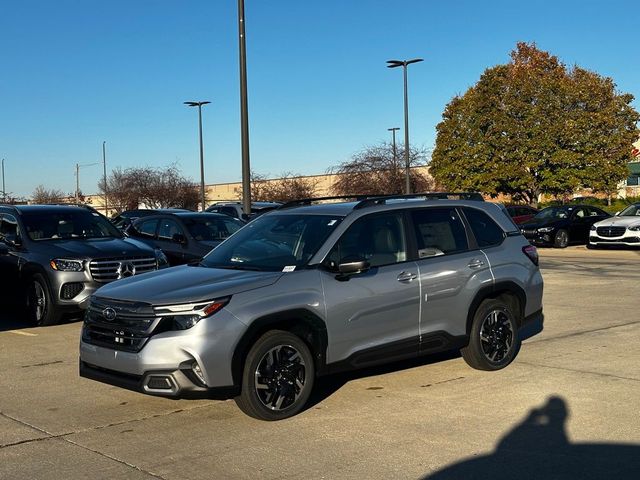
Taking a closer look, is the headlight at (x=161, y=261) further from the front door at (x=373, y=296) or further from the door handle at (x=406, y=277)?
the door handle at (x=406, y=277)

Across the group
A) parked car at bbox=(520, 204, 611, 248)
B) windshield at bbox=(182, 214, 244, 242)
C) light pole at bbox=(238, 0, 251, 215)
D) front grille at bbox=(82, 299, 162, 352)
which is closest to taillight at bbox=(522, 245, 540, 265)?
front grille at bbox=(82, 299, 162, 352)

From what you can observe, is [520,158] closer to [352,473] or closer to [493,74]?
[493,74]

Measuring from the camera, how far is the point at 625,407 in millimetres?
6352

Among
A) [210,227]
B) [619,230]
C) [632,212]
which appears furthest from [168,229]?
[632,212]

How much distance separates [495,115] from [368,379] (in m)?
38.2

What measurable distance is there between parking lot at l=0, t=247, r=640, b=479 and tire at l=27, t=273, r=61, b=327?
74.0 inches

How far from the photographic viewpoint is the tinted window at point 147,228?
15477 mm

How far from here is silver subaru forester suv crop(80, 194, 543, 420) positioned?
5.81 meters

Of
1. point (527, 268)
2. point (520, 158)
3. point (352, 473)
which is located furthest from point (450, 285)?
point (520, 158)

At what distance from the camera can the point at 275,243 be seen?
700 cm

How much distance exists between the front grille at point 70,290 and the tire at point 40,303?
181mm

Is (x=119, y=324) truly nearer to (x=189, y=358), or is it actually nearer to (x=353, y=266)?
(x=189, y=358)

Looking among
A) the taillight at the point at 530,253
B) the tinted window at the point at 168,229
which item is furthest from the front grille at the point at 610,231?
the taillight at the point at 530,253

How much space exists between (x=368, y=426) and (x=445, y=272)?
1863 millimetres
